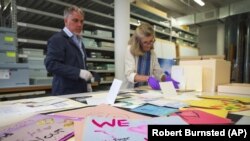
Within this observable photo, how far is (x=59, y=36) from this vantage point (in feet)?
4.98

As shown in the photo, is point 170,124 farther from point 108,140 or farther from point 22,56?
point 22,56

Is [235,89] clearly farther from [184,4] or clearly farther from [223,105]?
[184,4]

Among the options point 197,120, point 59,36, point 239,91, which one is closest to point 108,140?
point 197,120

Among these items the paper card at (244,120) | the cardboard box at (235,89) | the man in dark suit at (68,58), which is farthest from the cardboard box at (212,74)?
the man in dark suit at (68,58)

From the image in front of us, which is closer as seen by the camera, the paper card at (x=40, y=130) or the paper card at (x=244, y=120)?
the paper card at (x=40, y=130)

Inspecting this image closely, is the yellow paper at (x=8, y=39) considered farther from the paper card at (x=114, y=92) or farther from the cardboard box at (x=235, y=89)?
the cardboard box at (x=235, y=89)

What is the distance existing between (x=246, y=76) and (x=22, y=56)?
508 centimetres

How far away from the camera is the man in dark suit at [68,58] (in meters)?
1.41

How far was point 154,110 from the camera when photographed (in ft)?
2.51

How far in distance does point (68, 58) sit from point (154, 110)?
998 mm

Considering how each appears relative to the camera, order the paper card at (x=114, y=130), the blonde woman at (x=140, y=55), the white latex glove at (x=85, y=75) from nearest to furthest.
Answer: the paper card at (x=114, y=130) → the white latex glove at (x=85, y=75) → the blonde woman at (x=140, y=55)

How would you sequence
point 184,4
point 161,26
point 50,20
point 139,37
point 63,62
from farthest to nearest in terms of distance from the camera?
point 184,4, point 161,26, point 50,20, point 139,37, point 63,62

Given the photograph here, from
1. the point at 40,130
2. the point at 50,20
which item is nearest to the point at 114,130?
the point at 40,130

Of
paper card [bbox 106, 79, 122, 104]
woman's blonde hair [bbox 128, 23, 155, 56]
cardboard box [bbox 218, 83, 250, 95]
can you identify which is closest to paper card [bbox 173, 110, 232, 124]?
paper card [bbox 106, 79, 122, 104]
